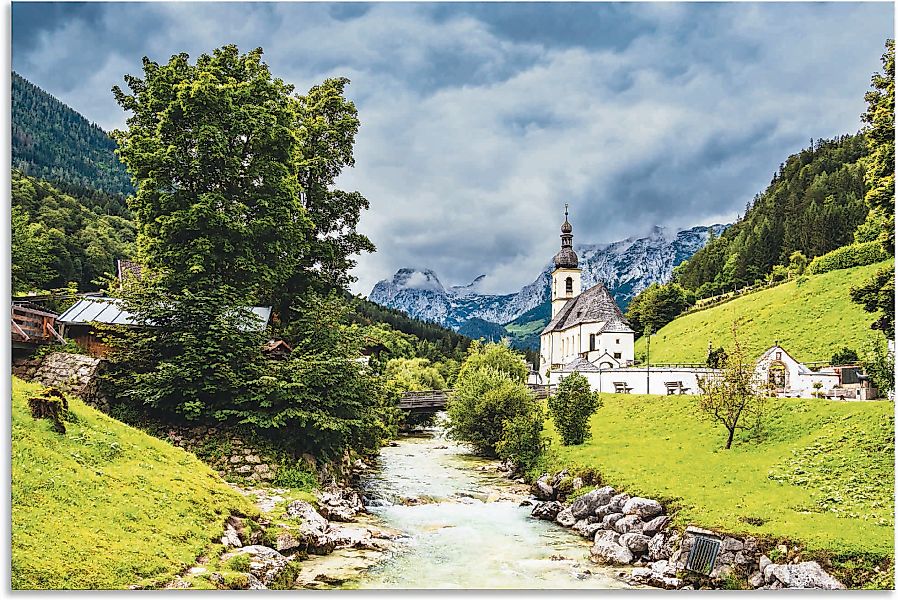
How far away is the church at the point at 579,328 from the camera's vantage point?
52.0 metres

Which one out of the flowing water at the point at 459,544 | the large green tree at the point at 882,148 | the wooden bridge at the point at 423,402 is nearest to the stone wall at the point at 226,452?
the flowing water at the point at 459,544

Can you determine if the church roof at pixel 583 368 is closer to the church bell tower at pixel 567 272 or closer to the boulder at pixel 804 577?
the boulder at pixel 804 577

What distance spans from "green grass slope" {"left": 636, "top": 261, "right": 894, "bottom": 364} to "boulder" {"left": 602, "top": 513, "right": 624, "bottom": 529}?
2474 centimetres

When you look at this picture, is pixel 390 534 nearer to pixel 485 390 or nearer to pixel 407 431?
pixel 485 390

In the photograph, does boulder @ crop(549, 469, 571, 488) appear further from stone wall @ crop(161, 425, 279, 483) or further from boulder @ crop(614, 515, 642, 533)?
stone wall @ crop(161, 425, 279, 483)

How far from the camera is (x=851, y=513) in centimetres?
1177

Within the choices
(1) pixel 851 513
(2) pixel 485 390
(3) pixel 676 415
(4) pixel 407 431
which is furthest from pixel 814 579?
(4) pixel 407 431

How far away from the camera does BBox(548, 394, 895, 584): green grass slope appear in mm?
11398

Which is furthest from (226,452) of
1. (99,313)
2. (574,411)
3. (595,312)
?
(595,312)

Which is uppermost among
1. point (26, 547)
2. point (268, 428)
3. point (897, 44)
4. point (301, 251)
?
point (897, 44)

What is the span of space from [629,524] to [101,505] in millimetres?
10246

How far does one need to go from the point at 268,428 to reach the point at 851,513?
1225cm

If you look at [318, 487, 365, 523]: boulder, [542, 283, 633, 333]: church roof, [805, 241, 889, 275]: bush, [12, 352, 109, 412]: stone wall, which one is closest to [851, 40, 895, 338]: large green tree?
[318, 487, 365, 523]: boulder

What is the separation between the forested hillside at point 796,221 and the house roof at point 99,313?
66.7 metres
